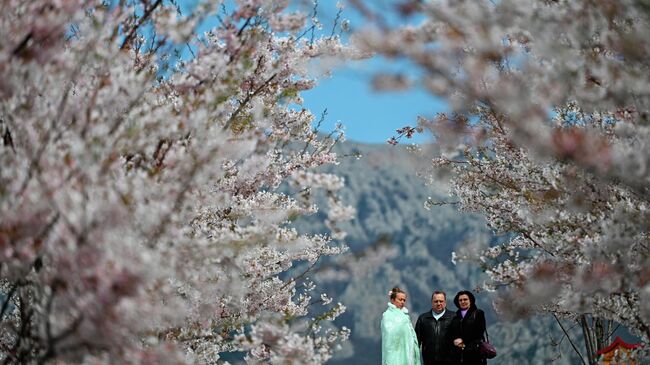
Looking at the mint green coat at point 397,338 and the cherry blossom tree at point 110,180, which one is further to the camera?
the mint green coat at point 397,338

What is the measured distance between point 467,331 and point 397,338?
1.21 metres

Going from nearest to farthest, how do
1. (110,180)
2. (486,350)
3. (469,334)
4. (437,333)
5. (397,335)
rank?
(110,180)
(486,350)
(469,334)
(437,333)
(397,335)

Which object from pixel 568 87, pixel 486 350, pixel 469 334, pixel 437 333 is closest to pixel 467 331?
pixel 469 334

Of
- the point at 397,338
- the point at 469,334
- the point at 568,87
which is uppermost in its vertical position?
the point at 568,87

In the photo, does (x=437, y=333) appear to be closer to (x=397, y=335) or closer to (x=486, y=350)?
(x=397, y=335)

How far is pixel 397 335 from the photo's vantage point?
11.5 meters

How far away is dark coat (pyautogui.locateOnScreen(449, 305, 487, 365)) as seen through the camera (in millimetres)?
10711

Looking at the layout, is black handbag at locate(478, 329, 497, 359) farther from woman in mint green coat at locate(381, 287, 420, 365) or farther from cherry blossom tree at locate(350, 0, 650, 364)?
cherry blossom tree at locate(350, 0, 650, 364)

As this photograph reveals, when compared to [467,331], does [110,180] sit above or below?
below

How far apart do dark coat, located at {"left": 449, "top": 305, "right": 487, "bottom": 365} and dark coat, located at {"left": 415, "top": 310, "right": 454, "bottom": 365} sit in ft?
0.49

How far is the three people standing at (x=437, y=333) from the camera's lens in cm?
1081

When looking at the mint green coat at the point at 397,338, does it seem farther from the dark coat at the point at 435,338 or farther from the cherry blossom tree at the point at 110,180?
the cherry blossom tree at the point at 110,180

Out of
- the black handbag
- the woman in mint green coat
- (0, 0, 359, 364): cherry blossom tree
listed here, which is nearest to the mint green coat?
the woman in mint green coat

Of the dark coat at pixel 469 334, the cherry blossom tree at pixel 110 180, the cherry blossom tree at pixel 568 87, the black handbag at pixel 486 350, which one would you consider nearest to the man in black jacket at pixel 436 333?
the dark coat at pixel 469 334
